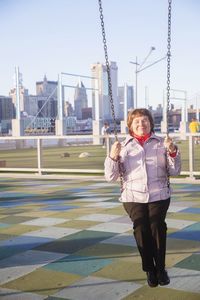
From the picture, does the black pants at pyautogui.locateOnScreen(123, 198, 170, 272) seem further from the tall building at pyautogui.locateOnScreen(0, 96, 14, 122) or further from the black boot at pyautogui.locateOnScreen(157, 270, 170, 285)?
the tall building at pyautogui.locateOnScreen(0, 96, 14, 122)

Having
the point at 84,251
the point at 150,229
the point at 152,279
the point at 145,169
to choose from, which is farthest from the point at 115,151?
the point at 84,251

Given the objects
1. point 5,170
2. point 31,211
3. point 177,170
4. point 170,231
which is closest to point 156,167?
point 177,170

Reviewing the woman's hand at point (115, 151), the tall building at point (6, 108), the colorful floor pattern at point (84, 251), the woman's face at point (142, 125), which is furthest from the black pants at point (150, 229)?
the tall building at point (6, 108)

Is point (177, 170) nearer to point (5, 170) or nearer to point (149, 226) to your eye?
point (149, 226)

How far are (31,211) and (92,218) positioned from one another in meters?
1.39

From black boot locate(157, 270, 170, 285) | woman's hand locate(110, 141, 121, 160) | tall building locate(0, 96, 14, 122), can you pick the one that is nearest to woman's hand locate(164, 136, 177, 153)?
woman's hand locate(110, 141, 121, 160)

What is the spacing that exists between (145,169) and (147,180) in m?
0.09

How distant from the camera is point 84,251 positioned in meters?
5.68

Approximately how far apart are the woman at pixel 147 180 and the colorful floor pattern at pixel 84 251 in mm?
371

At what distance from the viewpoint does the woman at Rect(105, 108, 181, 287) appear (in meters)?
4.12

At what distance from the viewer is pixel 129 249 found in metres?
5.69

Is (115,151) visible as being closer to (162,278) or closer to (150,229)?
(150,229)

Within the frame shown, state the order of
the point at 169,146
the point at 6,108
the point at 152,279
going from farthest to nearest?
the point at 6,108 < the point at 152,279 < the point at 169,146

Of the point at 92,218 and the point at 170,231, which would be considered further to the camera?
the point at 92,218
